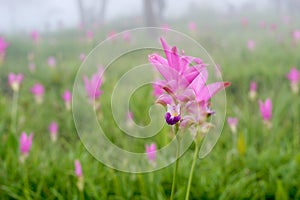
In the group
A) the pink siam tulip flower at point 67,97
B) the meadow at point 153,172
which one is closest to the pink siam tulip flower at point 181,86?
the meadow at point 153,172

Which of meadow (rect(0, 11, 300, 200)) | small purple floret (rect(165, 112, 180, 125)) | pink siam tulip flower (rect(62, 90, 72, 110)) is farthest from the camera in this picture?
pink siam tulip flower (rect(62, 90, 72, 110))

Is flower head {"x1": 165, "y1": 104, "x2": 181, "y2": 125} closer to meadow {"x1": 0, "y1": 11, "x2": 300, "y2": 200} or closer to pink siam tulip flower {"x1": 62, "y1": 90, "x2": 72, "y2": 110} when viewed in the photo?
meadow {"x1": 0, "y1": 11, "x2": 300, "y2": 200}

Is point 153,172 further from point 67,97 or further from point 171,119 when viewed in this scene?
point 67,97

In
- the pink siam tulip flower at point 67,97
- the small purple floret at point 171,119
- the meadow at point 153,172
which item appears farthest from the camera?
the pink siam tulip flower at point 67,97

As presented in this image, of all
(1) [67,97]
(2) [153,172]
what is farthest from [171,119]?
(1) [67,97]

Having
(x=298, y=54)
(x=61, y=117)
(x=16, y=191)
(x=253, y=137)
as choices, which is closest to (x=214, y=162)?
(x=253, y=137)

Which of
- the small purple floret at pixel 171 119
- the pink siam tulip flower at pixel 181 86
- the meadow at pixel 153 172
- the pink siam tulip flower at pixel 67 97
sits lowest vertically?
the meadow at pixel 153 172

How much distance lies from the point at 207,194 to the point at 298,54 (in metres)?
4.25

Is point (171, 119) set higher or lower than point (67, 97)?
Answer: lower

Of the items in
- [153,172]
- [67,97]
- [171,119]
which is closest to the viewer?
[171,119]

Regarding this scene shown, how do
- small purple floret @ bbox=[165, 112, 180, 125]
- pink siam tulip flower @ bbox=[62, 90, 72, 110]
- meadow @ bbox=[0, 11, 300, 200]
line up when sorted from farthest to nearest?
pink siam tulip flower @ bbox=[62, 90, 72, 110] < meadow @ bbox=[0, 11, 300, 200] < small purple floret @ bbox=[165, 112, 180, 125]

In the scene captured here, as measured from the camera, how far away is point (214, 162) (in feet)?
6.66

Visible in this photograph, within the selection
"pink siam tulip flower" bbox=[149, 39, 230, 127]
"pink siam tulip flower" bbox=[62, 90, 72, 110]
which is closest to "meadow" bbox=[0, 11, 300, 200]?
"pink siam tulip flower" bbox=[62, 90, 72, 110]

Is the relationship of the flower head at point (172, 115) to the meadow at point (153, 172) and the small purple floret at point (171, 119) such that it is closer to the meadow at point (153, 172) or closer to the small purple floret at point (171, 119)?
the small purple floret at point (171, 119)
